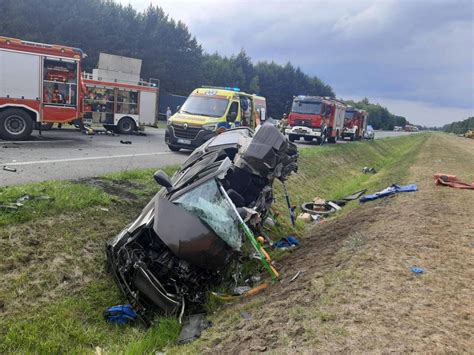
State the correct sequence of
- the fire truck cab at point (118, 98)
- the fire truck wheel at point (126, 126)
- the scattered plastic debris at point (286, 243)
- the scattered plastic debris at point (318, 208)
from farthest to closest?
the fire truck wheel at point (126, 126)
the fire truck cab at point (118, 98)
the scattered plastic debris at point (318, 208)
the scattered plastic debris at point (286, 243)

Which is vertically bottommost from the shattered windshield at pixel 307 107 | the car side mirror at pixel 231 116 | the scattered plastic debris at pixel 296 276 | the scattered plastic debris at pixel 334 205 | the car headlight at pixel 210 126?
the scattered plastic debris at pixel 334 205

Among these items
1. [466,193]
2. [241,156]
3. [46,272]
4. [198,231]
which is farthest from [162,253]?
[466,193]

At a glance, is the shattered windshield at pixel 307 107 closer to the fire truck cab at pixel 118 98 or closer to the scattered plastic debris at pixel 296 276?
the fire truck cab at pixel 118 98

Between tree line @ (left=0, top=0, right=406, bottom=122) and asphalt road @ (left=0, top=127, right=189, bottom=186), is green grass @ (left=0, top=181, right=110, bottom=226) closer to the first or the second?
asphalt road @ (left=0, top=127, right=189, bottom=186)

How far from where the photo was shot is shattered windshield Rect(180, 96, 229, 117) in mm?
15117

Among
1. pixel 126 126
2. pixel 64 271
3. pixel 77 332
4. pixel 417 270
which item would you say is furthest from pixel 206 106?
pixel 77 332

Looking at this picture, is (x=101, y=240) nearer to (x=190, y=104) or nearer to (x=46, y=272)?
(x=46, y=272)

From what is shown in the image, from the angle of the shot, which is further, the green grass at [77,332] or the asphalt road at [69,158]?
the asphalt road at [69,158]

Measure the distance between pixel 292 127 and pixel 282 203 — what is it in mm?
17353

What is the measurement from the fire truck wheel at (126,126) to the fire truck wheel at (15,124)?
21.3 feet

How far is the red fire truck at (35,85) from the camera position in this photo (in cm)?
1367

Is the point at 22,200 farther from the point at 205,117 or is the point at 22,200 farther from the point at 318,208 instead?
the point at 205,117

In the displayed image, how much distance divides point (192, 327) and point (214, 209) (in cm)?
129

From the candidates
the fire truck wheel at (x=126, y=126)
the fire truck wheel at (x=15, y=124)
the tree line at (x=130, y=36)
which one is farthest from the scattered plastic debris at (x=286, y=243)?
the tree line at (x=130, y=36)
